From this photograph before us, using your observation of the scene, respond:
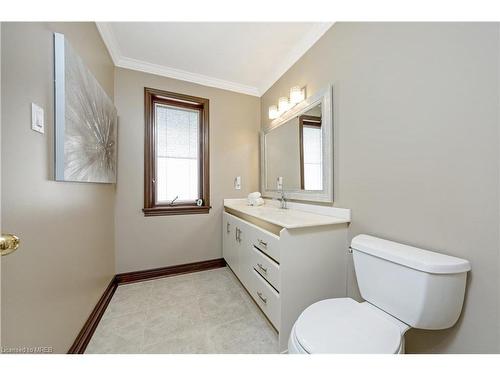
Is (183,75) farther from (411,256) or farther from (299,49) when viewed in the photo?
(411,256)

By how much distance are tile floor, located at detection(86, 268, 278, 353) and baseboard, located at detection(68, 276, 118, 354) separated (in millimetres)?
38

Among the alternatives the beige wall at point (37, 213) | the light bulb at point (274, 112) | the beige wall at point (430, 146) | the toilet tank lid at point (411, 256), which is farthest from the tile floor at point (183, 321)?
the light bulb at point (274, 112)

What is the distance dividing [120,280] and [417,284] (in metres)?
2.38

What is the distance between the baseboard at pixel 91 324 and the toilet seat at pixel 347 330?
1261mm

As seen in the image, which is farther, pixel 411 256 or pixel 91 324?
pixel 91 324

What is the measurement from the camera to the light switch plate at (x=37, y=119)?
77cm

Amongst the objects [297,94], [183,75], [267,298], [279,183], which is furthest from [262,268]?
[183,75]

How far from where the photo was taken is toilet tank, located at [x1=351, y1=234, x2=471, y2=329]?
2.44ft

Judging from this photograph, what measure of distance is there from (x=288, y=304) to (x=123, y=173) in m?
1.93

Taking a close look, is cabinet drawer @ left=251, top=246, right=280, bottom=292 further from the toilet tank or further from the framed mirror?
the framed mirror

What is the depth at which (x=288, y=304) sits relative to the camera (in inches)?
43.9

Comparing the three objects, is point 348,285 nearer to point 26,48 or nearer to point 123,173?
point 26,48

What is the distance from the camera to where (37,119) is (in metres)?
0.79
